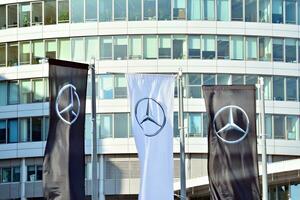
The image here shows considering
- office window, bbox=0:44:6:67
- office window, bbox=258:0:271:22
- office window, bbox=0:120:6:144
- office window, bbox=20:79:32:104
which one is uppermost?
office window, bbox=258:0:271:22

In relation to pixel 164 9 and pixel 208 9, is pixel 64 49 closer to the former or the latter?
pixel 164 9

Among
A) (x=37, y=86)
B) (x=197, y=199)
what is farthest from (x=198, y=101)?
→ (x=37, y=86)

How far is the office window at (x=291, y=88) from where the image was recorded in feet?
213

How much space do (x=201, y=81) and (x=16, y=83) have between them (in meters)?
15.1

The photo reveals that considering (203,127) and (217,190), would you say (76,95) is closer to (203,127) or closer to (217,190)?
(217,190)

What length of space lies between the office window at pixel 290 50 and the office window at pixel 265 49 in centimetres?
146

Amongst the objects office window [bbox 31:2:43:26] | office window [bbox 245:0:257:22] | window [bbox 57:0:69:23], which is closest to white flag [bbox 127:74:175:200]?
office window [bbox 245:0:257:22]

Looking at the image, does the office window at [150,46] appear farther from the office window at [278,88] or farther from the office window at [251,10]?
the office window at [278,88]

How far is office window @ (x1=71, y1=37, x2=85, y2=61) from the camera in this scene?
6481cm

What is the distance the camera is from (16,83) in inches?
2630

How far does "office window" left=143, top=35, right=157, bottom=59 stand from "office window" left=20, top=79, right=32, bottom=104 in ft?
32.5

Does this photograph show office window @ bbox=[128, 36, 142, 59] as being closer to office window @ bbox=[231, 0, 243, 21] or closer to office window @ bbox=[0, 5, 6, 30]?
office window @ bbox=[231, 0, 243, 21]

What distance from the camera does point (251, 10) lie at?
65062 mm

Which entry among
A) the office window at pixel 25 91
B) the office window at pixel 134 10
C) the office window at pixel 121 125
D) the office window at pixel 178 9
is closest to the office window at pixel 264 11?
the office window at pixel 178 9
